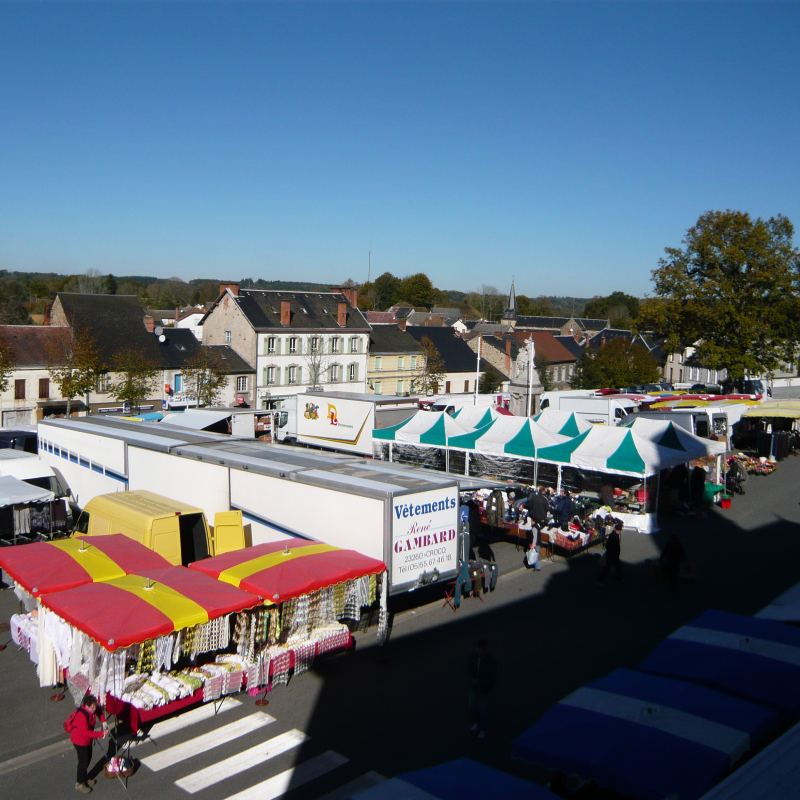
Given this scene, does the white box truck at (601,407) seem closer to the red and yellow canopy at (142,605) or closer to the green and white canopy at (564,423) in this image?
the green and white canopy at (564,423)

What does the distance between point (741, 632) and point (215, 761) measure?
6.03m

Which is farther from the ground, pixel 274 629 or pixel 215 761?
pixel 274 629

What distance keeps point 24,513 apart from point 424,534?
9.63 meters

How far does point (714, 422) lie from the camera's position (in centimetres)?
2878

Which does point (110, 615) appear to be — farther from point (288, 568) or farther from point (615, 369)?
point (615, 369)

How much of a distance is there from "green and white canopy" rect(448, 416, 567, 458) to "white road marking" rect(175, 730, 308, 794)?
12.6 meters

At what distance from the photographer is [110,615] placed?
323 inches

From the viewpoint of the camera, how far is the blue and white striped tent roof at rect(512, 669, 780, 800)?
18.1 feet

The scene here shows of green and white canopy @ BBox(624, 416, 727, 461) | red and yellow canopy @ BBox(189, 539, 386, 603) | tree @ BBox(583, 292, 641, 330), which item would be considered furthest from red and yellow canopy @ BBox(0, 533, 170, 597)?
tree @ BBox(583, 292, 641, 330)

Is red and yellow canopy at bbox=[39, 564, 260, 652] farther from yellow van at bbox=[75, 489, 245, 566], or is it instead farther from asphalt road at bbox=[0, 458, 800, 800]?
yellow van at bbox=[75, 489, 245, 566]

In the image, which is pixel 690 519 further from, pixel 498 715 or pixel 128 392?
pixel 128 392

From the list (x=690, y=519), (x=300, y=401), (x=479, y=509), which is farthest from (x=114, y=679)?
(x=300, y=401)

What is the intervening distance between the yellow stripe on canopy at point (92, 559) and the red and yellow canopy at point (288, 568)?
1098 mm

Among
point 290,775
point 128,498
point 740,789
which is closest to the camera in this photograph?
point 740,789
